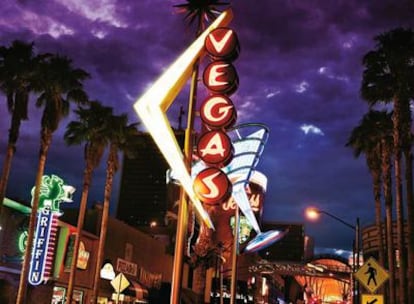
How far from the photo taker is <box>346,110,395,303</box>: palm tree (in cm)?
3356

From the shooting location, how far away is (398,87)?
1063 inches

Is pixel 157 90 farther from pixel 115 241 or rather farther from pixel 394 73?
pixel 115 241

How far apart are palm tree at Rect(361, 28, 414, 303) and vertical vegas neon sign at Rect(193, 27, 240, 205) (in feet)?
44.4

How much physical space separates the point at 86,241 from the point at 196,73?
73.4 feet

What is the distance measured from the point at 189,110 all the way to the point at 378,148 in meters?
25.2

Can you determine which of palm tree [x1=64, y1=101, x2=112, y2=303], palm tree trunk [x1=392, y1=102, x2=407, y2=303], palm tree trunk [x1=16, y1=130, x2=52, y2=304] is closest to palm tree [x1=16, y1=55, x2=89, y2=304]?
palm tree trunk [x1=16, y1=130, x2=52, y2=304]

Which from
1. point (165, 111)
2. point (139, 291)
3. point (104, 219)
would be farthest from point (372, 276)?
point (139, 291)

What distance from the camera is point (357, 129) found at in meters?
37.1

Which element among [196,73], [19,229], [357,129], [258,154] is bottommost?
[19,229]

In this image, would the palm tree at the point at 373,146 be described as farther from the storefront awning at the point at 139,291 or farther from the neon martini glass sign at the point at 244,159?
the storefront awning at the point at 139,291

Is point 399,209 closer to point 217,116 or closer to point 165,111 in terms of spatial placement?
point 217,116

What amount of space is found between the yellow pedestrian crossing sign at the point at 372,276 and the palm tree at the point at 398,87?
10.4 meters

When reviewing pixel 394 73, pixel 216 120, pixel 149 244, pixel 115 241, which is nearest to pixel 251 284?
pixel 149 244

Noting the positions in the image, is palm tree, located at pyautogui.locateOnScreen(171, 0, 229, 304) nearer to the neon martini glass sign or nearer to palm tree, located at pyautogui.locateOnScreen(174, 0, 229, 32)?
palm tree, located at pyautogui.locateOnScreen(174, 0, 229, 32)
